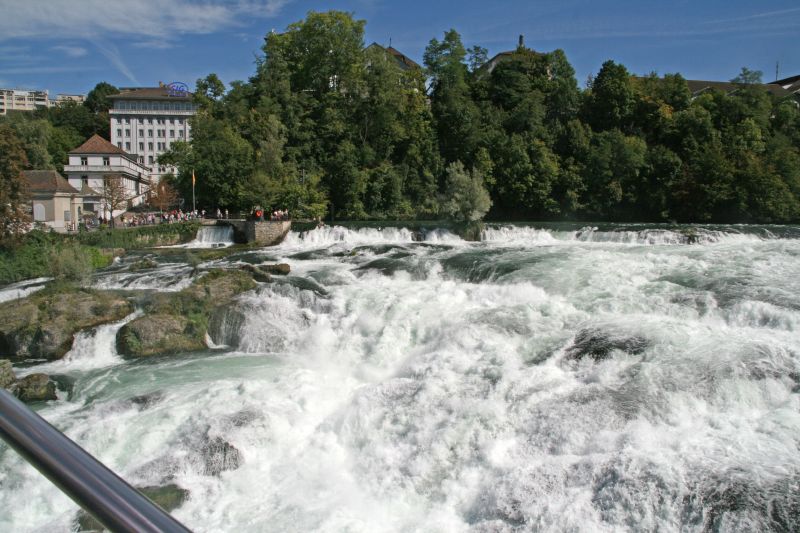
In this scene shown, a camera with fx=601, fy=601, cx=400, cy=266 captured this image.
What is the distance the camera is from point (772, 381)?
10.2 metres

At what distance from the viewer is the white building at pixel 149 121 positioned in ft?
299

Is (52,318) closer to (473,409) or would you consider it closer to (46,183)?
(473,409)

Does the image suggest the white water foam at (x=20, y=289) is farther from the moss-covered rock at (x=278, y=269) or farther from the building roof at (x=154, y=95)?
the building roof at (x=154, y=95)

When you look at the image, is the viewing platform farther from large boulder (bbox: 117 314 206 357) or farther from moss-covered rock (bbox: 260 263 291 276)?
large boulder (bbox: 117 314 206 357)

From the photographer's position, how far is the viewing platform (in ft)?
115

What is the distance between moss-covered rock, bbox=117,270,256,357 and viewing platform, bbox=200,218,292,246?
15.6m

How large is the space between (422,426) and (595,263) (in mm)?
10764

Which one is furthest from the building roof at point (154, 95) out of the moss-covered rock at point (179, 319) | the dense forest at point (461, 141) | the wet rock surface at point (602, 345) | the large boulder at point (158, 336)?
the wet rock surface at point (602, 345)

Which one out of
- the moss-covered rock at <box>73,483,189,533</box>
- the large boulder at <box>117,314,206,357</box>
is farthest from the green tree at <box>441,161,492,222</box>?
the moss-covered rock at <box>73,483,189,533</box>

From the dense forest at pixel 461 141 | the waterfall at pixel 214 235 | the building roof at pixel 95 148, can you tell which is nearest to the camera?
the waterfall at pixel 214 235

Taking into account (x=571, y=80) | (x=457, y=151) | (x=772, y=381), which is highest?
(x=571, y=80)

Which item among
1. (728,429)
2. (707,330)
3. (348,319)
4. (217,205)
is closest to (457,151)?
(217,205)

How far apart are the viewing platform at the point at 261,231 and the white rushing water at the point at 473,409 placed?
55.9 feet

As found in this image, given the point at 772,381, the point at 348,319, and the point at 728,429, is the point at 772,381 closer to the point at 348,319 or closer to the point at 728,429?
the point at 728,429
